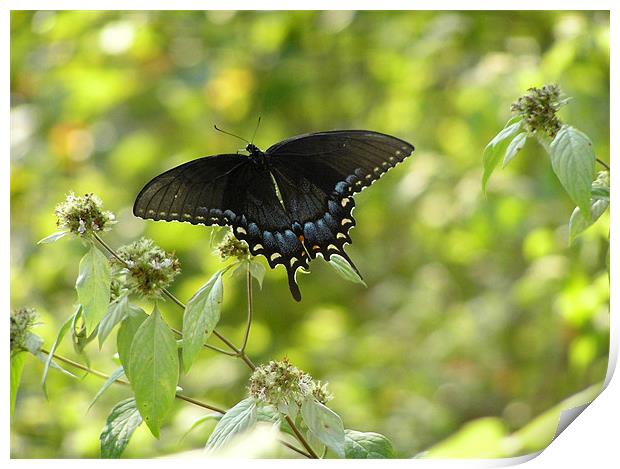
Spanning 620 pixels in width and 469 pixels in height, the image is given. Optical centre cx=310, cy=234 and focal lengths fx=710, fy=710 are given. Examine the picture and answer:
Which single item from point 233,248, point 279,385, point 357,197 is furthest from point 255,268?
point 357,197

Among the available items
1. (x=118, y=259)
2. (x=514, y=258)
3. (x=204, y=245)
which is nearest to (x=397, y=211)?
(x=514, y=258)

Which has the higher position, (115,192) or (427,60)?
(427,60)

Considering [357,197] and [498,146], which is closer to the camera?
[498,146]

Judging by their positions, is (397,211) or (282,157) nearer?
(282,157)

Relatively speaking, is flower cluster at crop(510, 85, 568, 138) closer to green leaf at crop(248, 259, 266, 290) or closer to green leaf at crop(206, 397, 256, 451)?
green leaf at crop(248, 259, 266, 290)

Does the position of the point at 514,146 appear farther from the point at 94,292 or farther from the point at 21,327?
the point at 21,327

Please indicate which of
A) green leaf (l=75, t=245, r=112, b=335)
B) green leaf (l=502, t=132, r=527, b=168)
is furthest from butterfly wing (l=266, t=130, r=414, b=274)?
green leaf (l=75, t=245, r=112, b=335)

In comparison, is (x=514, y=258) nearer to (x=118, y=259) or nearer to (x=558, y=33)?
(x=558, y=33)
